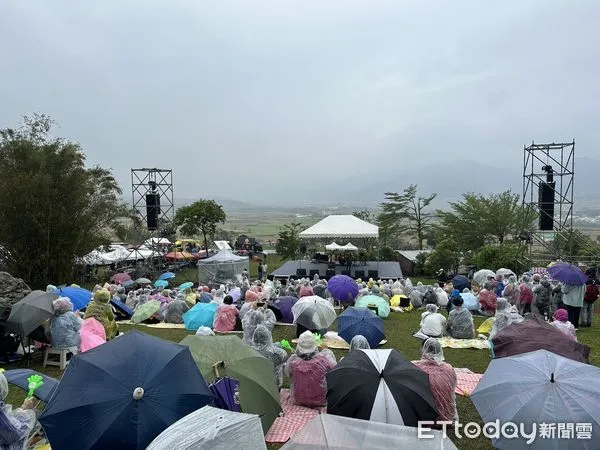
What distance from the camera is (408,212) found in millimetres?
33281

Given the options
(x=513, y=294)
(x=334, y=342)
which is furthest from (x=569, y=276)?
(x=334, y=342)

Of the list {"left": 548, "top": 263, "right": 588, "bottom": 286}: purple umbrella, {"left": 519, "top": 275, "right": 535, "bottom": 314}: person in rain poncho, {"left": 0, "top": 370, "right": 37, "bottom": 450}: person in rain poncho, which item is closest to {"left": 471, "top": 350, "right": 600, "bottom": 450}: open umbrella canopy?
{"left": 0, "top": 370, "right": 37, "bottom": 450}: person in rain poncho

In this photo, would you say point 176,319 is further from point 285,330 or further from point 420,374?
point 420,374

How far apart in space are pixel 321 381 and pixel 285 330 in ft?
16.0

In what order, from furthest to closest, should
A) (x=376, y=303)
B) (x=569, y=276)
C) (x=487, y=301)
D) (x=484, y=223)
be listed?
(x=484, y=223), (x=487, y=301), (x=376, y=303), (x=569, y=276)

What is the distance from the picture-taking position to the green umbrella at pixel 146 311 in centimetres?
1141

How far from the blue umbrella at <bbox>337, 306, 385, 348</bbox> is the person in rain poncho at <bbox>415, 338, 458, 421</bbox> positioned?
8.89ft

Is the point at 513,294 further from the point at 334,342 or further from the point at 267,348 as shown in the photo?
the point at 267,348

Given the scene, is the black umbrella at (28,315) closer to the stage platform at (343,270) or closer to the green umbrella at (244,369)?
the green umbrella at (244,369)

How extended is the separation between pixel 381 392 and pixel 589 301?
7.83 metres

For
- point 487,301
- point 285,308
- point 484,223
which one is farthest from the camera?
point 484,223

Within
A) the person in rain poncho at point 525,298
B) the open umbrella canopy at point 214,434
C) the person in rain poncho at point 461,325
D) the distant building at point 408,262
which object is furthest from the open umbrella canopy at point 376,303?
the distant building at point 408,262

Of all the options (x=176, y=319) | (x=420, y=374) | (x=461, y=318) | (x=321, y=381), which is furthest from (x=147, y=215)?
(x=420, y=374)

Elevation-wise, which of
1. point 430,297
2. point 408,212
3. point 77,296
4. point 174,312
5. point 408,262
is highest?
point 408,212
